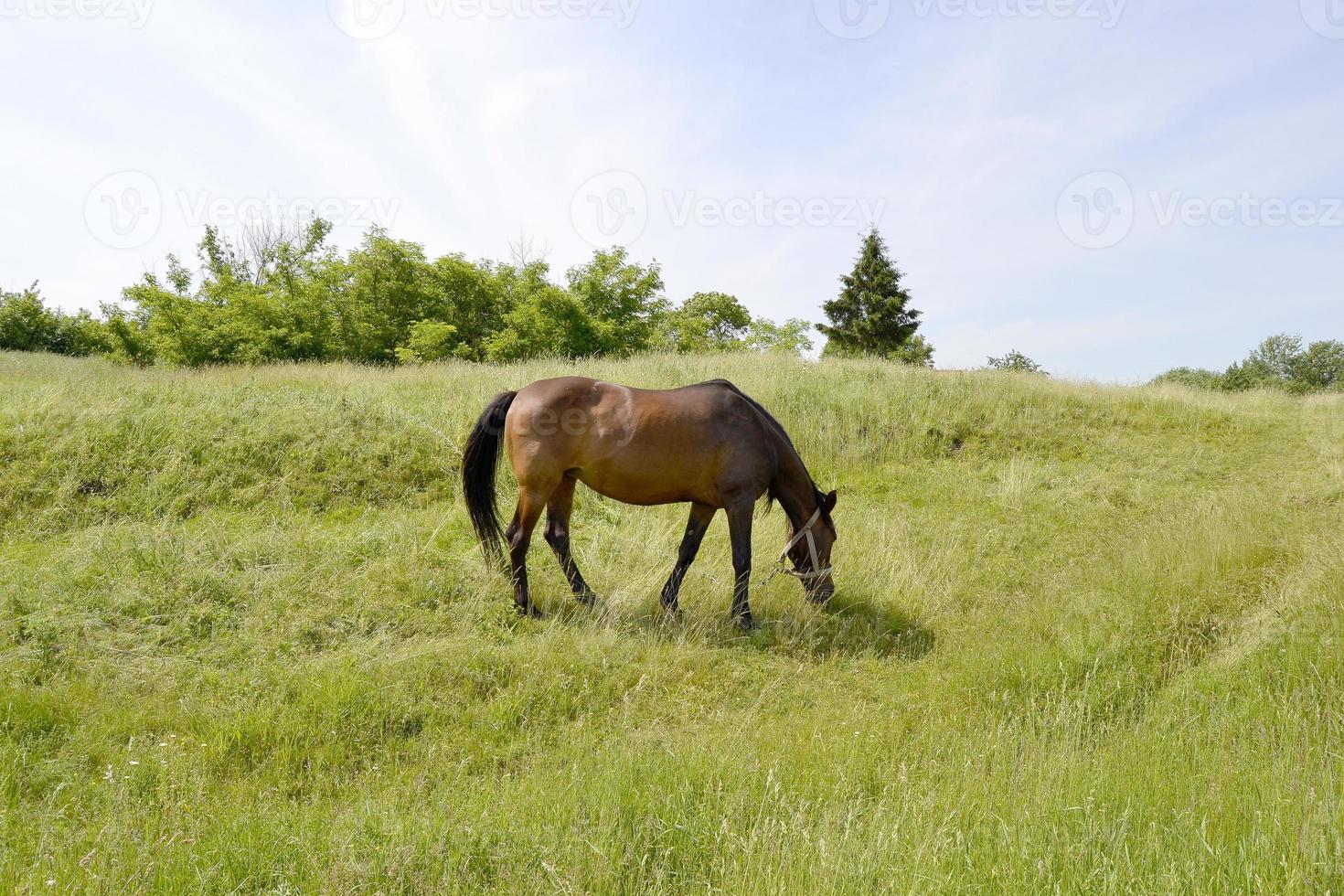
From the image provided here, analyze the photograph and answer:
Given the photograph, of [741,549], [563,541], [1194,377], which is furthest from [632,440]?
[1194,377]

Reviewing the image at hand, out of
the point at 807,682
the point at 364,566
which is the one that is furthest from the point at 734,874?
the point at 364,566

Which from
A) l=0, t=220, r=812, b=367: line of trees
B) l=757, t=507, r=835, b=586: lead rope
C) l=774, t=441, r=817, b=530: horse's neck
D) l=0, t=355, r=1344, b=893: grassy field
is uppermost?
l=0, t=220, r=812, b=367: line of trees

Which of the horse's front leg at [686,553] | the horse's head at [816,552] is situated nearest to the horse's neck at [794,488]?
the horse's head at [816,552]

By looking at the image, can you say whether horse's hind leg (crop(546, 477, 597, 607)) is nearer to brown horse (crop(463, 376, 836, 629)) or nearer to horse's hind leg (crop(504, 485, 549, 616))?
brown horse (crop(463, 376, 836, 629))

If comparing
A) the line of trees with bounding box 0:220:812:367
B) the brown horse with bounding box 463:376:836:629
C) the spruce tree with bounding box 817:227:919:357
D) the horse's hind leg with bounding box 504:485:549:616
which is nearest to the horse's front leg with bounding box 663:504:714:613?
the brown horse with bounding box 463:376:836:629

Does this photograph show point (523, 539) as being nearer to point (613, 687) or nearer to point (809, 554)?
point (613, 687)

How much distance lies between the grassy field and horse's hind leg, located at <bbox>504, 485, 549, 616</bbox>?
0.72 ft

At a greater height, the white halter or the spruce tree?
the spruce tree

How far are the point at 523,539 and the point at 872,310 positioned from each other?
3669 centimetres

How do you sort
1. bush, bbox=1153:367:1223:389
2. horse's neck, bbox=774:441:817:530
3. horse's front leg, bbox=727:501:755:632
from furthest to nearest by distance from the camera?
bush, bbox=1153:367:1223:389, horse's neck, bbox=774:441:817:530, horse's front leg, bbox=727:501:755:632

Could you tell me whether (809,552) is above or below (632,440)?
below

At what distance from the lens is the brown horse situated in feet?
19.5

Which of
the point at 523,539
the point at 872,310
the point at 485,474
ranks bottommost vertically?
the point at 523,539

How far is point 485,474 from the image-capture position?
20.8 feet
